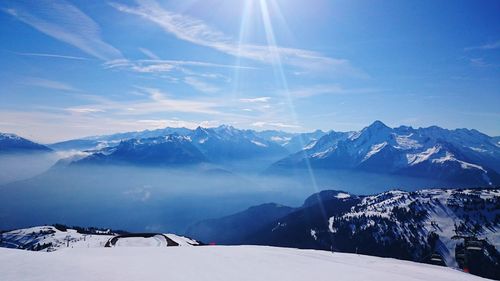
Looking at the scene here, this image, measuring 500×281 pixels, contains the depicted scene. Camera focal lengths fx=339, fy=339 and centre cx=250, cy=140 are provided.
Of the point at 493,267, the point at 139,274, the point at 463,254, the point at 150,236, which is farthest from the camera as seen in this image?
the point at 493,267

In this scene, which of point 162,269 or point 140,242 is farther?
point 140,242

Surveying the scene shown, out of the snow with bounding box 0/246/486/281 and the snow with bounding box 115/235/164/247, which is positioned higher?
the snow with bounding box 0/246/486/281

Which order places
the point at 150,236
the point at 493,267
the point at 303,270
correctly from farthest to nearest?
the point at 493,267 → the point at 150,236 → the point at 303,270

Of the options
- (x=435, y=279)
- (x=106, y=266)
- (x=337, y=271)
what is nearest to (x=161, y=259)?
(x=106, y=266)

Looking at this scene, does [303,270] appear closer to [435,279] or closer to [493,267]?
[435,279]

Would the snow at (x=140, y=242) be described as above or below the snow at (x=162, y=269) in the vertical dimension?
below

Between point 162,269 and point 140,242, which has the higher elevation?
point 162,269

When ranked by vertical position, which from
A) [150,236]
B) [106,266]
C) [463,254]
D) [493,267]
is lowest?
[493,267]

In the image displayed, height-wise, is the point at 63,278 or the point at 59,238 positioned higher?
the point at 63,278

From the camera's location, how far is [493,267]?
653ft

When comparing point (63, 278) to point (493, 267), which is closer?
point (63, 278)

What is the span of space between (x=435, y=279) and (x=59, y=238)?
18672 cm

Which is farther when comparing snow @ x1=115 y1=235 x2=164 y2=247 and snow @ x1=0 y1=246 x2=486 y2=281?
snow @ x1=115 y1=235 x2=164 y2=247

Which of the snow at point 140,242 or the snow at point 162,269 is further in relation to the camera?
the snow at point 140,242
